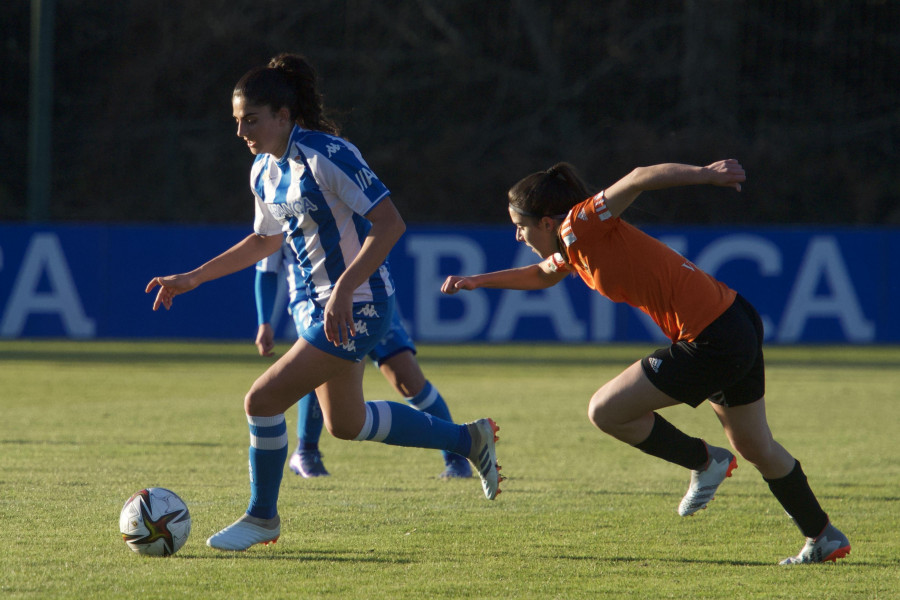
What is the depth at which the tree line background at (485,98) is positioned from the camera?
24.8m

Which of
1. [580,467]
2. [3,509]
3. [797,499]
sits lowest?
[580,467]

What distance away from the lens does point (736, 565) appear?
16.4 ft

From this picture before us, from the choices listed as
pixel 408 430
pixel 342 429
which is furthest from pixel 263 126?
pixel 408 430

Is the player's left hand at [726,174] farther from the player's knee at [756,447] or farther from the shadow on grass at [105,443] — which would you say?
the shadow on grass at [105,443]

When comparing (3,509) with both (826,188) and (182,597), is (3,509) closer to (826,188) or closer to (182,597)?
(182,597)

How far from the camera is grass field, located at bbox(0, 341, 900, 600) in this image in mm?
4609

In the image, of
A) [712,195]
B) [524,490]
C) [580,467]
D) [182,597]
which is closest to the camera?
[182,597]

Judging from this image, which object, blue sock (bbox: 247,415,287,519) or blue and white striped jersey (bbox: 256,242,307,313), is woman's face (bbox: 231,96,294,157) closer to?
blue sock (bbox: 247,415,287,519)

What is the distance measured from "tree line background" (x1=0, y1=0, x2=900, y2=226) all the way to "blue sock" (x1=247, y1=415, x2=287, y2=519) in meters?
18.2

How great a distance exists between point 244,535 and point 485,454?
1.22 metres

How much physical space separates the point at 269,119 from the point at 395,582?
181 cm

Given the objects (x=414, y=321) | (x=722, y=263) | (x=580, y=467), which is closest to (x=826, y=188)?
(x=722, y=263)

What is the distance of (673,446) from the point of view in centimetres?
536

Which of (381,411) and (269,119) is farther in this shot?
(381,411)
